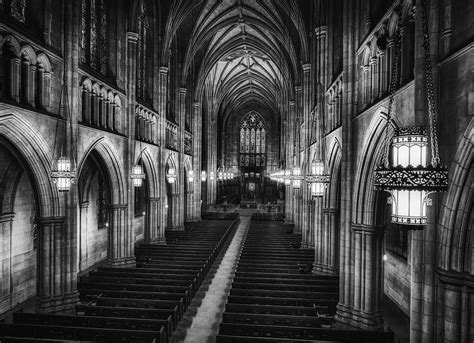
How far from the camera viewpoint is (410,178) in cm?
438

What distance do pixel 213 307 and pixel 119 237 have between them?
6887mm

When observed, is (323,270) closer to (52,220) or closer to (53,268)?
(53,268)

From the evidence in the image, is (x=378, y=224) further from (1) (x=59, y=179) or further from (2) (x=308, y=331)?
(1) (x=59, y=179)

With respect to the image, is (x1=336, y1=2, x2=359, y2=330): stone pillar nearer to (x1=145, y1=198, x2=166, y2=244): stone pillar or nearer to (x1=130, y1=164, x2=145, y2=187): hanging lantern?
(x1=130, y1=164, x2=145, y2=187): hanging lantern

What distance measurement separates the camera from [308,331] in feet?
33.2

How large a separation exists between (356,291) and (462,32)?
8256mm

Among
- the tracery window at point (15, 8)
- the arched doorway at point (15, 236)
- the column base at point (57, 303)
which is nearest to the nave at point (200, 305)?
the column base at point (57, 303)

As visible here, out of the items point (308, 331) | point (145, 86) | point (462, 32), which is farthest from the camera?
point (145, 86)

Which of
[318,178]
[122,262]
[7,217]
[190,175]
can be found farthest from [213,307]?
[190,175]

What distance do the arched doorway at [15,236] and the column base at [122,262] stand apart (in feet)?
11.3

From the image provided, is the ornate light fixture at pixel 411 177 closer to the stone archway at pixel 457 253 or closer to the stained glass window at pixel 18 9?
the stone archway at pixel 457 253

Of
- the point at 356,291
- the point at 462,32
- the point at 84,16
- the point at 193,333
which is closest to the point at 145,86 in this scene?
the point at 84,16

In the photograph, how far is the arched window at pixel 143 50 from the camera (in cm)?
2295

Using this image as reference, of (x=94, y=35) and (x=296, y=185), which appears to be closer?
(x=94, y=35)
